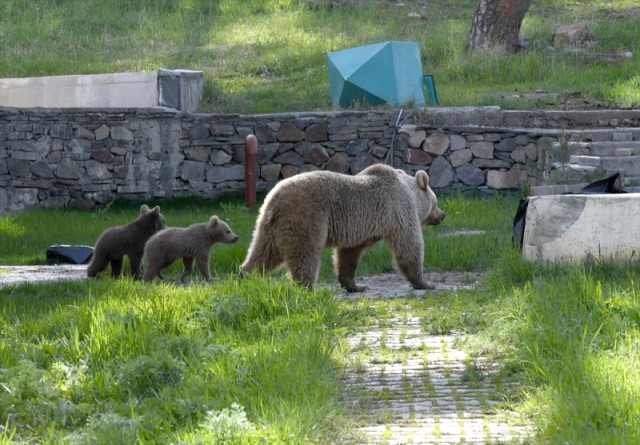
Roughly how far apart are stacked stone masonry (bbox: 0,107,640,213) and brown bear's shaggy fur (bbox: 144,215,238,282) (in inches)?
255

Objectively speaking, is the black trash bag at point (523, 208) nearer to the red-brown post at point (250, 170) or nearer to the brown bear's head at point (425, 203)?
the brown bear's head at point (425, 203)

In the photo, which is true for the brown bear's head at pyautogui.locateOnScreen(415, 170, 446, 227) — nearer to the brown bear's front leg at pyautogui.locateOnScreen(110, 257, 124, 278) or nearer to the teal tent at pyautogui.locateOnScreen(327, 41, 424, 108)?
the brown bear's front leg at pyautogui.locateOnScreen(110, 257, 124, 278)

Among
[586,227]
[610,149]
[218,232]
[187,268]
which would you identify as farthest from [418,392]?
[610,149]

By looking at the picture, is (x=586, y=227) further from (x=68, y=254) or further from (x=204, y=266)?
(x=68, y=254)

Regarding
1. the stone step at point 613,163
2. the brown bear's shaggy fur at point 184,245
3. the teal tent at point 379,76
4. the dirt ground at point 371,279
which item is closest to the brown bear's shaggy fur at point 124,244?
the dirt ground at point 371,279

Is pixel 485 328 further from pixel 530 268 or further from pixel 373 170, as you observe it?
pixel 373 170

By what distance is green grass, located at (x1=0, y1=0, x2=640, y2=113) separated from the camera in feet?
63.2

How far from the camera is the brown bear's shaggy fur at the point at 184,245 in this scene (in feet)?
35.2

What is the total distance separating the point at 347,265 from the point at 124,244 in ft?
8.12

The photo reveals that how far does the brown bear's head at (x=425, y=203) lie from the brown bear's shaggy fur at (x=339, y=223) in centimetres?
2

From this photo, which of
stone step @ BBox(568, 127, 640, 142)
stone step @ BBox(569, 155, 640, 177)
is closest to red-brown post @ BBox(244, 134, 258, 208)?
stone step @ BBox(569, 155, 640, 177)

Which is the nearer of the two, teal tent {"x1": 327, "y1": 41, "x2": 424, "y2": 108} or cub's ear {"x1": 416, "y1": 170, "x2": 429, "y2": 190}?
cub's ear {"x1": 416, "y1": 170, "x2": 429, "y2": 190}

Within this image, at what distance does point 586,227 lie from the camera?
8.88 m

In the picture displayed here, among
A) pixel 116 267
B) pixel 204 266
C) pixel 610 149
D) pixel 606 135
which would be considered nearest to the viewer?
pixel 204 266
